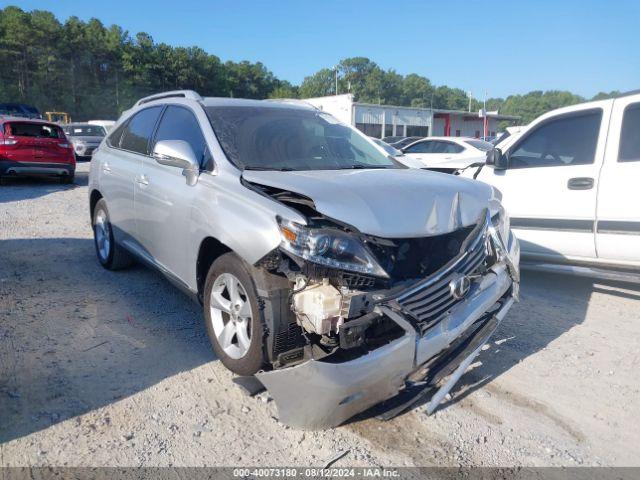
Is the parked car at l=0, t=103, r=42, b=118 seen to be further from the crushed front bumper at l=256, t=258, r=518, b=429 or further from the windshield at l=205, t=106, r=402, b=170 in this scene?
the crushed front bumper at l=256, t=258, r=518, b=429

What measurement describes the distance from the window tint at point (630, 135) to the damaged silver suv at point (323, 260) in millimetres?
1893

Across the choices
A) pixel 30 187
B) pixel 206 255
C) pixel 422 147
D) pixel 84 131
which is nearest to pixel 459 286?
pixel 206 255

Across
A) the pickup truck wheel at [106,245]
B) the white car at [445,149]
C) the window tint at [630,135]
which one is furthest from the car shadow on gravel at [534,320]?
the white car at [445,149]

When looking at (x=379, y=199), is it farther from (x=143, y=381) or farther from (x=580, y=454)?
(x=143, y=381)

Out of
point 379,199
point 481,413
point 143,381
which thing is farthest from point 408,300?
point 143,381

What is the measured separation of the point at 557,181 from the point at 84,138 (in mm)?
19186

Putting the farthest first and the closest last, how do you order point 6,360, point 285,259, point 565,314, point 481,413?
point 565,314, point 6,360, point 481,413, point 285,259

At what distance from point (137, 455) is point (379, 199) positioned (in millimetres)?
1857

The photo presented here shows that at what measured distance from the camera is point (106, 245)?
18.3ft

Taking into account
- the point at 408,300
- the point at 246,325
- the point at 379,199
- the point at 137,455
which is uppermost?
the point at 379,199

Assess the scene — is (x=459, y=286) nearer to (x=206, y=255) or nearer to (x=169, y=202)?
(x=206, y=255)

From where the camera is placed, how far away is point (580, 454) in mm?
2670

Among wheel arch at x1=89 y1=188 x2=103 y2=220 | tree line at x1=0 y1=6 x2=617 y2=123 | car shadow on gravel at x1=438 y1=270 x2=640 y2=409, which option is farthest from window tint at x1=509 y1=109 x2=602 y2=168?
tree line at x1=0 y1=6 x2=617 y2=123

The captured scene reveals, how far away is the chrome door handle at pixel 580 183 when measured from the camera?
4965 millimetres
